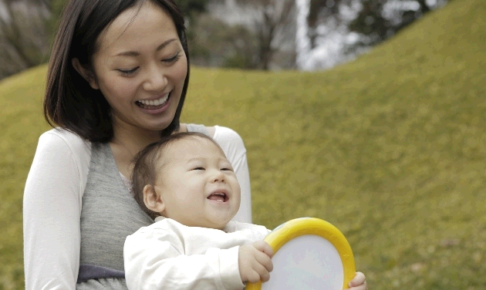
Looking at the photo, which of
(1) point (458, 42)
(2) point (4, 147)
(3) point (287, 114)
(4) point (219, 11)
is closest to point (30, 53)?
(4) point (219, 11)

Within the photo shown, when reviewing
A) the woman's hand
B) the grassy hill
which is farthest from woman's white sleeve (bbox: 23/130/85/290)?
the grassy hill

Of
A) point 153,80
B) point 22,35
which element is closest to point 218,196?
point 153,80

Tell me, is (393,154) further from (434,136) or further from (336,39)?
(336,39)

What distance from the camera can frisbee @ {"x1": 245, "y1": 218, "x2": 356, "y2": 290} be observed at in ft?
5.70

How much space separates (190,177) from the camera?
1.92 m

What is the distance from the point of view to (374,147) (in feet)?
26.8

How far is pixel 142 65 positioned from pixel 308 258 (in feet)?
2.72

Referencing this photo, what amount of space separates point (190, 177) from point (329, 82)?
8.54m

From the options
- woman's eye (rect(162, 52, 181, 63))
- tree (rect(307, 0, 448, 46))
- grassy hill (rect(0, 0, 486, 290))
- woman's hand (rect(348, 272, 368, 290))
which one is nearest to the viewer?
woman's hand (rect(348, 272, 368, 290))

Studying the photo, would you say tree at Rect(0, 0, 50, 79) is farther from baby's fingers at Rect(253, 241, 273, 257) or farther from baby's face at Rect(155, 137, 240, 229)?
baby's fingers at Rect(253, 241, 273, 257)

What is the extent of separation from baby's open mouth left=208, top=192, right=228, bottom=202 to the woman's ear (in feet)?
2.00

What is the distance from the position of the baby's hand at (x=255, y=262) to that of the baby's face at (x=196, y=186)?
243mm

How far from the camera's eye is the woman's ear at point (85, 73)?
7.15 ft

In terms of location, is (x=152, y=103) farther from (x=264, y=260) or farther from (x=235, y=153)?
(x=264, y=260)
